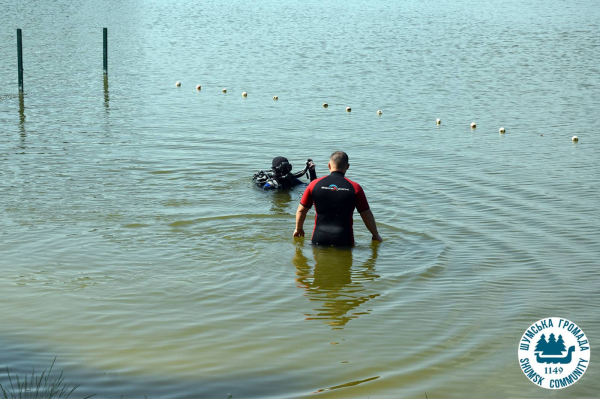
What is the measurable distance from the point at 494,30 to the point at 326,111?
21.7 m

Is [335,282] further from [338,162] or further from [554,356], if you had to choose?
[554,356]

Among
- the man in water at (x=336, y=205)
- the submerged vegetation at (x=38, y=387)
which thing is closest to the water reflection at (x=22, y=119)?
the man in water at (x=336, y=205)

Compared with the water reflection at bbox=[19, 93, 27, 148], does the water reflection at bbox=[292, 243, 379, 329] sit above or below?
below

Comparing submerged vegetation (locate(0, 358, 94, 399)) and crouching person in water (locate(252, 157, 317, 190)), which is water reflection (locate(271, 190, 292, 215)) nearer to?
crouching person in water (locate(252, 157, 317, 190))

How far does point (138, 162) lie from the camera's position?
46.1ft

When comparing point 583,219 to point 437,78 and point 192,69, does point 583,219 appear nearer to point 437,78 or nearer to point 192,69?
point 437,78

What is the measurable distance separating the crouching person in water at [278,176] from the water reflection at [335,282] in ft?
9.05

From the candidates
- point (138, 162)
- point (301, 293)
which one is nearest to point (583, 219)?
point (301, 293)

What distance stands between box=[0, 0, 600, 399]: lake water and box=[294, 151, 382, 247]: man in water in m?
0.22

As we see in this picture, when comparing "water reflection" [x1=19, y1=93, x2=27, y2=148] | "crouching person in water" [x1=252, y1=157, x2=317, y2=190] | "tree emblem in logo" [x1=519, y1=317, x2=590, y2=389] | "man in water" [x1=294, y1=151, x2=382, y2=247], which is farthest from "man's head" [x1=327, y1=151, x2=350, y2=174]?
"water reflection" [x1=19, y1=93, x2=27, y2=148]

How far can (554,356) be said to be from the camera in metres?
6.05

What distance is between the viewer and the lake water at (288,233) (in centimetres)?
629

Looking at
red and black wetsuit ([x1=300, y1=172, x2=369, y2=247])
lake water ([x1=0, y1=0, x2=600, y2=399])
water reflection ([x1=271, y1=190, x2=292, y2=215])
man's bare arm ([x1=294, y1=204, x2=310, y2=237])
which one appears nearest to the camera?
lake water ([x1=0, y1=0, x2=600, y2=399])

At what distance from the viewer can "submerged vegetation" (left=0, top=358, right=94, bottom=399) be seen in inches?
201
